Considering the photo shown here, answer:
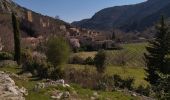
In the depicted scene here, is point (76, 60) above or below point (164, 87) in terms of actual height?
below

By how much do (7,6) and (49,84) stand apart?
12744 centimetres

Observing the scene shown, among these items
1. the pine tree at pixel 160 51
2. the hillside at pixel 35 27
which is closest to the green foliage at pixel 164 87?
the pine tree at pixel 160 51

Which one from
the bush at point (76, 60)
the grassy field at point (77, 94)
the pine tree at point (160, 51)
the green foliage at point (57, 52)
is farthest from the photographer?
the bush at point (76, 60)

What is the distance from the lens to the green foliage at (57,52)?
183 ft

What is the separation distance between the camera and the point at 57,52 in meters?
56.9

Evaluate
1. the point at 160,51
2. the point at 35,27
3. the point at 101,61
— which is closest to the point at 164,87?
the point at 160,51

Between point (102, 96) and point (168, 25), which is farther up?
point (168, 25)

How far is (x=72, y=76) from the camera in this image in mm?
36125

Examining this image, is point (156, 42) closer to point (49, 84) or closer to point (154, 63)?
point (154, 63)

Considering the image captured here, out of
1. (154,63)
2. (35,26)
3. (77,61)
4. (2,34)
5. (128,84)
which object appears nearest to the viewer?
(128,84)

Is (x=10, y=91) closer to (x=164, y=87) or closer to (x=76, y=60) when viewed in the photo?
(x=164, y=87)

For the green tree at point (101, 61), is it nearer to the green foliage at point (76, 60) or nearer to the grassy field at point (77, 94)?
the green foliage at point (76, 60)

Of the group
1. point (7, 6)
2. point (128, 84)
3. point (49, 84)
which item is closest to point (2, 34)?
point (128, 84)

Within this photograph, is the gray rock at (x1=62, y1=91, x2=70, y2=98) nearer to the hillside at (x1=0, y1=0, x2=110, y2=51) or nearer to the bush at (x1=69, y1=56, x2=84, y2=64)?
the bush at (x1=69, y1=56, x2=84, y2=64)
